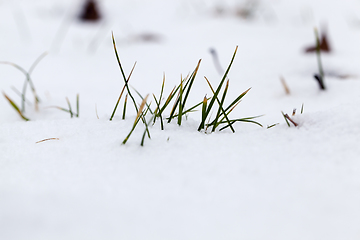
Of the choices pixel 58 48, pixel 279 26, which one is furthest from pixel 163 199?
pixel 279 26

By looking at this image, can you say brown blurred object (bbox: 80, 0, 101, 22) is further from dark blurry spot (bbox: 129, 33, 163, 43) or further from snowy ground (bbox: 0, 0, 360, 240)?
snowy ground (bbox: 0, 0, 360, 240)

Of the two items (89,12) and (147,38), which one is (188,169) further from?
(89,12)

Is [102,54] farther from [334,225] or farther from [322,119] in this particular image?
[334,225]

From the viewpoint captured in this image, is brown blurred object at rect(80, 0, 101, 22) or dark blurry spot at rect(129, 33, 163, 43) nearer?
dark blurry spot at rect(129, 33, 163, 43)

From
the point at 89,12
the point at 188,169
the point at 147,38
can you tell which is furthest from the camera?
the point at 89,12

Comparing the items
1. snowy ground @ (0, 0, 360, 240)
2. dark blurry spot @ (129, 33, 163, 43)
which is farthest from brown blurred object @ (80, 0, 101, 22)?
snowy ground @ (0, 0, 360, 240)

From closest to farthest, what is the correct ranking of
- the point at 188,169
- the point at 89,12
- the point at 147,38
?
the point at 188,169
the point at 147,38
the point at 89,12

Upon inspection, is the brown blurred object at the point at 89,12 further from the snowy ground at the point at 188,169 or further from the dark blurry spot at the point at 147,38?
the snowy ground at the point at 188,169

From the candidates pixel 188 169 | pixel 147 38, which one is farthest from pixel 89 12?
pixel 188 169
